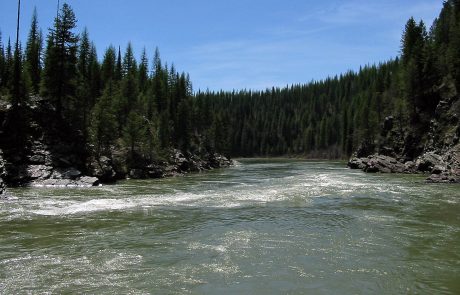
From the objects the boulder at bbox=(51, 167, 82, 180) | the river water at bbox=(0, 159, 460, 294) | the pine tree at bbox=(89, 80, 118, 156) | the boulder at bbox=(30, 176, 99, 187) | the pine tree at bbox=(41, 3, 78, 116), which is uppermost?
the pine tree at bbox=(41, 3, 78, 116)

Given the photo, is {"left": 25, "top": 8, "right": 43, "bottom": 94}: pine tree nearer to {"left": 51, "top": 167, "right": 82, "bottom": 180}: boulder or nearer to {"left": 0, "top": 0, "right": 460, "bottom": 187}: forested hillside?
{"left": 0, "top": 0, "right": 460, "bottom": 187}: forested hillside

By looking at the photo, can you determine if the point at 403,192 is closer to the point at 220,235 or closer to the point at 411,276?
the point at 220,235

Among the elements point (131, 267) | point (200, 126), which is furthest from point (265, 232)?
point (200, 126)

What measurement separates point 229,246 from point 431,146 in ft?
196

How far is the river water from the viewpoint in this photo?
13.9 metres

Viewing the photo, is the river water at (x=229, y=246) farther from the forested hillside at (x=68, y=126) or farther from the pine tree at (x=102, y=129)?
the pine tree at (x=102, y=129)

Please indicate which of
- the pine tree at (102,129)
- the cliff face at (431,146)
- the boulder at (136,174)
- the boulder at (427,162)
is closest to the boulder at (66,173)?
the pine tree at (102,129)

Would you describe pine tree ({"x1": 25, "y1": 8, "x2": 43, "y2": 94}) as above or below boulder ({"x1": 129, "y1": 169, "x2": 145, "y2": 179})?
above

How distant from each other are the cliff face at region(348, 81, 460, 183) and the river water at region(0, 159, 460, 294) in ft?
68.9

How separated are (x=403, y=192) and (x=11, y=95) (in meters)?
45.9

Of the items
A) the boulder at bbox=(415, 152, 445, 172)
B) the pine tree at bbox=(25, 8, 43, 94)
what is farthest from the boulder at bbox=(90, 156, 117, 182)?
the boulder at bbox=(415, 152, 445, 172)

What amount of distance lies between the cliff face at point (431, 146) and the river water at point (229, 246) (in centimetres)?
2101

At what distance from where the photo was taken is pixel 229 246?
19078 mm

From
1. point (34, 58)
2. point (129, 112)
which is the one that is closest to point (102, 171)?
point (129, 112)
